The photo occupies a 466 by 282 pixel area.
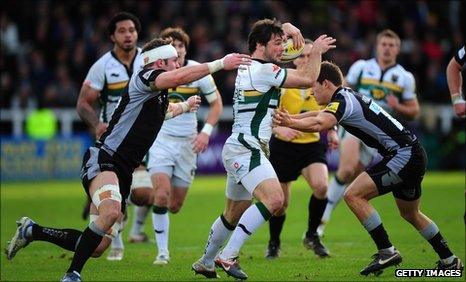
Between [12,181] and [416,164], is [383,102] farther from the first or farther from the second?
[12,181]

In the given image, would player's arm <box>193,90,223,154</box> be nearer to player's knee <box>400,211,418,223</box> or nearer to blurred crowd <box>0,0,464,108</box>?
player's knee <box>400,211,418,223</box>

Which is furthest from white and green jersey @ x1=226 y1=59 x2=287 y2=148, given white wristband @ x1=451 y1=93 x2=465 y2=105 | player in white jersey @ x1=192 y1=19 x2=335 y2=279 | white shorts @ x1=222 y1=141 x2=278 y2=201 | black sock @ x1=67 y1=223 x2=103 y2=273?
white wristband @ x1=451 y1=93 x2=465 y2=105

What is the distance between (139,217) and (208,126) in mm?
2298

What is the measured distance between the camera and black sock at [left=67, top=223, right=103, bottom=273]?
31.8ft

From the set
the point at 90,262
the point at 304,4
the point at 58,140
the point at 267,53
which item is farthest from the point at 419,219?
the point at 304,4

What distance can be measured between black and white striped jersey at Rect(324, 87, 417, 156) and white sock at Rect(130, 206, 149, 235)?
4654 millimetres

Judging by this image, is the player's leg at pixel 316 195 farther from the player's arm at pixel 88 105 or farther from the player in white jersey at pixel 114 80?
the player's arm at pixel 88 105

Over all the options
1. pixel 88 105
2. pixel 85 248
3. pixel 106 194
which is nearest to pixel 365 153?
pixel 88 105

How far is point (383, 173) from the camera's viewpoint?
1062 centimetres

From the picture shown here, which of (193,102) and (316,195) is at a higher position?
(193,102)

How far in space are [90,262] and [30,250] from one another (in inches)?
68.0

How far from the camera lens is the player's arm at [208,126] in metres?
12.7

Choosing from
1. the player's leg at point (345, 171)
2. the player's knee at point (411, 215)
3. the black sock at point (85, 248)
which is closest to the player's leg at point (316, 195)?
the player's leg at point (345, 171)

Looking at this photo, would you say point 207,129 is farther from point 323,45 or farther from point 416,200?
point 416,200
